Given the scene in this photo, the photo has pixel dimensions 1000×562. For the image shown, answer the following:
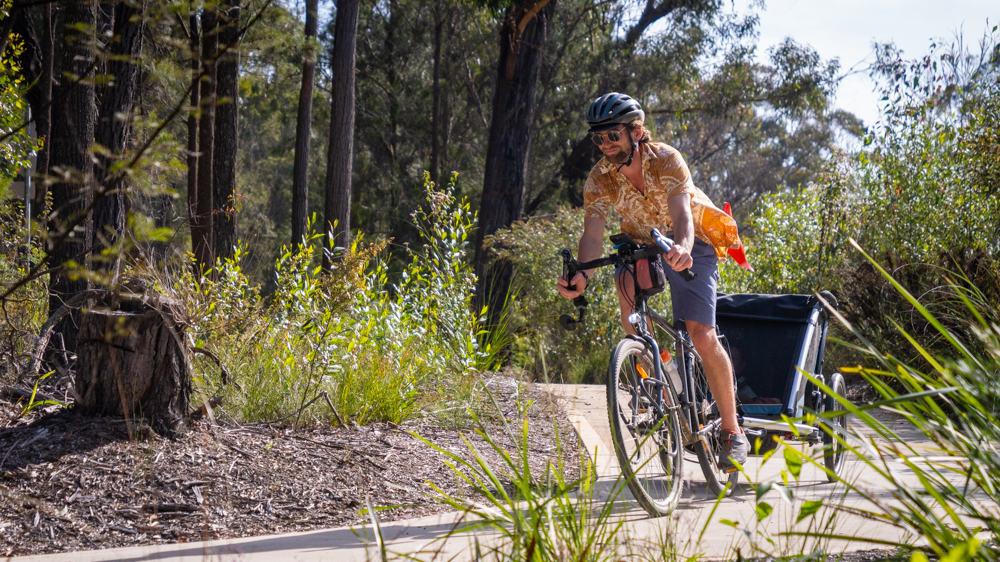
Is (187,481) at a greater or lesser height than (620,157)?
lesser

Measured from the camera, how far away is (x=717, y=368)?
3428 millimetres

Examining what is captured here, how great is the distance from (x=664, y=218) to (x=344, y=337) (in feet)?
7.04

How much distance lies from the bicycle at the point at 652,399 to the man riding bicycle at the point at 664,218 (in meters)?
0.08

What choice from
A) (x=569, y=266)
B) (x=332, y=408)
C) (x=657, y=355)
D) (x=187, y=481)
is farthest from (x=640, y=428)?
(x=187, y=481)

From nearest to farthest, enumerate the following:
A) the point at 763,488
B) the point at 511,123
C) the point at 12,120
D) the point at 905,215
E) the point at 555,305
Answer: the point at 763,488, the point at 905,215, the point at 12,120, the point at 555,305, the point at 511,123

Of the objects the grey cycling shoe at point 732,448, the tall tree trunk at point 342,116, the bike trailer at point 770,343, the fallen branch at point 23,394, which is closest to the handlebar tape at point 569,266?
the grey cycling shoe at point 732,448

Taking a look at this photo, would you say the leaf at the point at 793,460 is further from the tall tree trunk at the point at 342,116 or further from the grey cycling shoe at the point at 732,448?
the tall tree trunk at the point at 342,116

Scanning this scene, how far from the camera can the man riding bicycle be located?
332 centimetres

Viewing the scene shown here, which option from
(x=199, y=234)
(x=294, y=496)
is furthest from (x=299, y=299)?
(x=199, y=234)

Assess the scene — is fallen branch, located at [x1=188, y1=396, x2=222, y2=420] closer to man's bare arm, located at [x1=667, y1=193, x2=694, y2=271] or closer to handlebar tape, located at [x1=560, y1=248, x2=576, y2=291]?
handlebar tape, located at [x1=560, y1=248, x2=576, y2=291]

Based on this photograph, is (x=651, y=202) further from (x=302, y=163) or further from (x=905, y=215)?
(x=302, y=163)

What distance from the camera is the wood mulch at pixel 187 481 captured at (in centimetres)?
271

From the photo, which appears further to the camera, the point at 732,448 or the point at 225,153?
the point at 225,153

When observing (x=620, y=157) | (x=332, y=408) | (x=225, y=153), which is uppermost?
(x=225, y=153)
